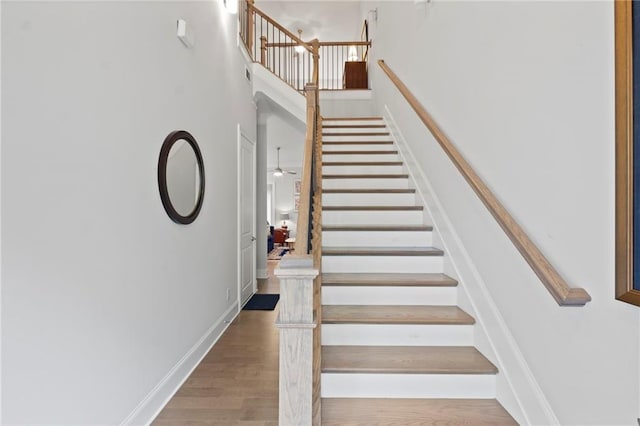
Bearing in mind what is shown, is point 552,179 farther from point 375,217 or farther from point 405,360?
point 375,217

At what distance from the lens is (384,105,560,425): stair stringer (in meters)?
1.45

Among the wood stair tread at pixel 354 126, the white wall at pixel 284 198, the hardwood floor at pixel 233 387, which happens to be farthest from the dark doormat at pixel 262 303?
the white wall at pixel 284 198

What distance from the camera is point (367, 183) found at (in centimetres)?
335

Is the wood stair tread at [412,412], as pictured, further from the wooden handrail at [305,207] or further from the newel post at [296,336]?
the wooden handrail at [305,207]

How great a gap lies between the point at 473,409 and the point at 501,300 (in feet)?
1.87

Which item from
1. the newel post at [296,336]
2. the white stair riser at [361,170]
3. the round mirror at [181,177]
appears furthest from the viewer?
the white stair riser at [361,170]

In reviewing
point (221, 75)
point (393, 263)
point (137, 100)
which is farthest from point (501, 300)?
point (221, 75)

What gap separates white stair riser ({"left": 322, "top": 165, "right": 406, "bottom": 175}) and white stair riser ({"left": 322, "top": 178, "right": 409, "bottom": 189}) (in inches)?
8.7

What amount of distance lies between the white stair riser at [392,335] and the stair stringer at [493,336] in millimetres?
151

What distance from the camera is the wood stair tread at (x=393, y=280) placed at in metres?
2.19

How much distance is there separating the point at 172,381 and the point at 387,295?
1576 mm

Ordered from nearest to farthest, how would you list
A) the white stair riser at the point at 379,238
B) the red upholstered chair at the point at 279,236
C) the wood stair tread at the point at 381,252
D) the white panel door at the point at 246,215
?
the wood stair tread at the point at 381,252 → the white stair riser at the point at 379,238 → the white panel door at the point at 246,215 → the red upholstered chair at the point at 279,236

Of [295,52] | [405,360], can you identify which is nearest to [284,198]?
[295,52]

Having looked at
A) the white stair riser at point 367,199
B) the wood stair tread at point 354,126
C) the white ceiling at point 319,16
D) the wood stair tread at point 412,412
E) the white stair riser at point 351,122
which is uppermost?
the white ceiling at point 319,16
